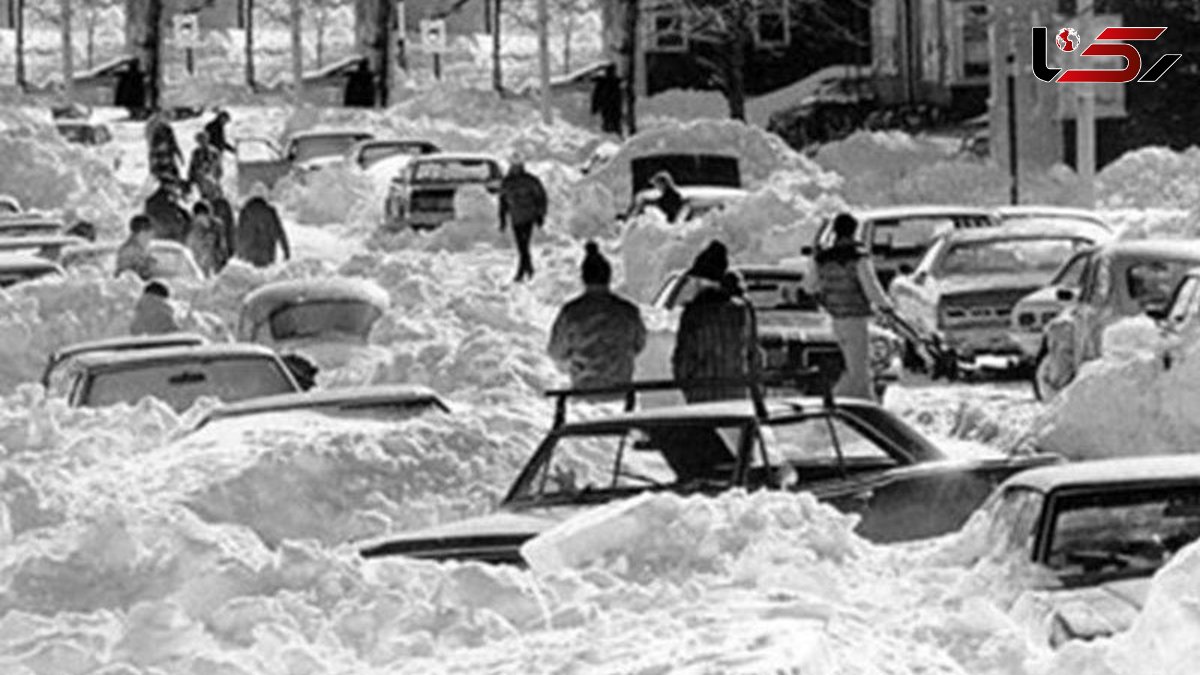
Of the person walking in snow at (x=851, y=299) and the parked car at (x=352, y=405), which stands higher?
the person walking in snow at (x=851, y=299)

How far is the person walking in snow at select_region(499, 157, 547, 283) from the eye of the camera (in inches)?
1633

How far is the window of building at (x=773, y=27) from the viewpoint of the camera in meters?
79.6

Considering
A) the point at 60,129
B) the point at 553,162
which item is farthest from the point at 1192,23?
the point at 60,129

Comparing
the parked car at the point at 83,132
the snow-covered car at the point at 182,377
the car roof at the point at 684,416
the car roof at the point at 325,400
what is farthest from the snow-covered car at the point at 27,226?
the car roof at the point at 684,416

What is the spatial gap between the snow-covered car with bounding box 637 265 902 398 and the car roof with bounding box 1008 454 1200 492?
10.7 metres

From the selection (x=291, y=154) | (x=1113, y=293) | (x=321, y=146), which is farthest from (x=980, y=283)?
(x=321, y=146)

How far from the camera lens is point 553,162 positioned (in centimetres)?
6006

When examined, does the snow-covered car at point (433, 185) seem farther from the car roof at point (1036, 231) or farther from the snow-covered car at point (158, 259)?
the car roof at point (1036, 231)

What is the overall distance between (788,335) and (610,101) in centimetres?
4482

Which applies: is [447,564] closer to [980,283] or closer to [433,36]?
[980,283]

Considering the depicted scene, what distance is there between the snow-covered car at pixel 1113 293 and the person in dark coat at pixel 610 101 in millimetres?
44600

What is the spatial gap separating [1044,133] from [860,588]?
45105 mm

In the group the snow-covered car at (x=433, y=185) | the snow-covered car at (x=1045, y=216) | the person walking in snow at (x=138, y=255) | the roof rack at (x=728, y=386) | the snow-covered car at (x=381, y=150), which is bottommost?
the roof rack at (x=728, y=386)

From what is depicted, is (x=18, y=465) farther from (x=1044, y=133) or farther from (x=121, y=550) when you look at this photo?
(x=1044, y=133)
